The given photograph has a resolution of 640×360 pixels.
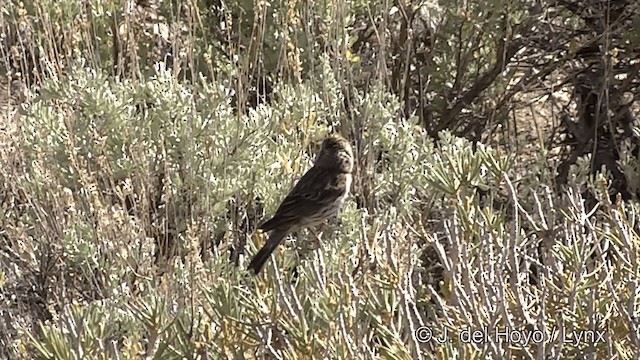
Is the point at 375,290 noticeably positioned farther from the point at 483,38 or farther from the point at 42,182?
the point at 483,38

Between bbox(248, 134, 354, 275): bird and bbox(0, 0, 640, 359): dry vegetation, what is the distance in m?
0.13

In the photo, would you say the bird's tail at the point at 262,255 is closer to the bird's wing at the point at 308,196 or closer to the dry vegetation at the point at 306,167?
the dry vegetation at the point at 306,167

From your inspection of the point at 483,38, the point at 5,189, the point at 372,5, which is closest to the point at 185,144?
the point at 5,189

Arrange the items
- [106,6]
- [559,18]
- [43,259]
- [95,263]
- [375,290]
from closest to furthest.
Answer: [375,290]
[95,263]
[43,259]
[106,6]
[559,18]

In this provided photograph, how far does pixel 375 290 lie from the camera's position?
3518 mm

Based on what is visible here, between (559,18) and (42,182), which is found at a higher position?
(559,18)

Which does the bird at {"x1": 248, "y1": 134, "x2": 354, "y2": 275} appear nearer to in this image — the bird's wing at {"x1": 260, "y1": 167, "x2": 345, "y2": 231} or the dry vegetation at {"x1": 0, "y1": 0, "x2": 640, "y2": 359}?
the bird's wing at {"x1": 260, "y1": 167, "x2": 345, "y2": 231}

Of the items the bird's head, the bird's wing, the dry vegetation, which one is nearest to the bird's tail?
the dry vegetation

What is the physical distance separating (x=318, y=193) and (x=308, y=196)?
42 millimetres

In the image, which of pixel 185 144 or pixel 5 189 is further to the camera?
pixel 5 189

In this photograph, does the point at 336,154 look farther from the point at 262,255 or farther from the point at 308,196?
the point at 262,255

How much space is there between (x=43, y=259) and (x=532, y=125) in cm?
344

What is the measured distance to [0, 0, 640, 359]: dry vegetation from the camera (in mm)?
3145

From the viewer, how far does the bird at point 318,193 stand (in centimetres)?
451
